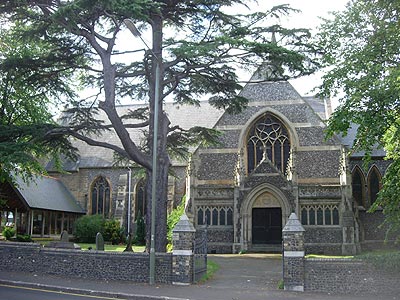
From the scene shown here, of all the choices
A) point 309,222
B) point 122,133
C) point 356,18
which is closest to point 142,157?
point 122,133

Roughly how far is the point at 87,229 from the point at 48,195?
373cm

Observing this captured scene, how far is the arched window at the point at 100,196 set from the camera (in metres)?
36.6

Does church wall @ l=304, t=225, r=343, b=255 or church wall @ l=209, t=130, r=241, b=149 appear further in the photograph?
church wall @ l=209, t=130, r=241, b=149

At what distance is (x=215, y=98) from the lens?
19.8 m

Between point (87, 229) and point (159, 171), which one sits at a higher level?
point (159, 171)

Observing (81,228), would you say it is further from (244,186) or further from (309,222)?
(309,222)

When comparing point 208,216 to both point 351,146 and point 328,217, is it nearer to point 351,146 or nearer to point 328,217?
point 328,217

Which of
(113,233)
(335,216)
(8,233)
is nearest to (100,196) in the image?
(113,233)

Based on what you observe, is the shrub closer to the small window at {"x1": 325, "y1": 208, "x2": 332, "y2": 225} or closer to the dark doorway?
the dark doorway

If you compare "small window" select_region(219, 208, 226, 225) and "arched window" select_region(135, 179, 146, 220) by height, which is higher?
"arched window" select_region(135, 179, 146, 220)

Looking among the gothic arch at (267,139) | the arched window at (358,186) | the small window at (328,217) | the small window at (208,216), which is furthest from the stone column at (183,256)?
the arched window at (358,186)

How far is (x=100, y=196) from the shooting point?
3688 cm

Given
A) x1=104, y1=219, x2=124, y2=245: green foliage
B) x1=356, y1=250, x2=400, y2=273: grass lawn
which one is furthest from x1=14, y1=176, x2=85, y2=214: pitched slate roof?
x1=356, y1=250, x2=400, y2=273: grass lawn

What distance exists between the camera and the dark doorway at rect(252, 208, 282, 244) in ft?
90.0
